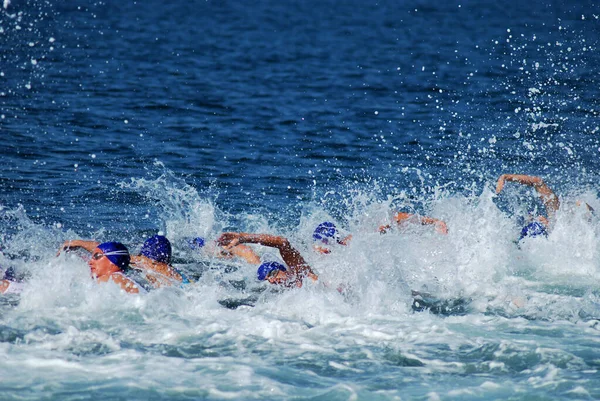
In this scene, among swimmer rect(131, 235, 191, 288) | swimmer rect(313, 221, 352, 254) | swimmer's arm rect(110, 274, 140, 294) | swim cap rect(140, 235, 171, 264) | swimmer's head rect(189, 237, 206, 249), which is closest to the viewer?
swimmer's arm rect(110, 274, 140, 294)

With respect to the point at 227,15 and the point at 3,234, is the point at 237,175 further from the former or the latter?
the point at 227,15

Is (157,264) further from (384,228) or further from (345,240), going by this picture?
(384,228)

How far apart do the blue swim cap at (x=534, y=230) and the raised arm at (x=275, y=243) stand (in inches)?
165

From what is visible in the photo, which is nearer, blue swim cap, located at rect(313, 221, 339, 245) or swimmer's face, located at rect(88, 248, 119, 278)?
swimmer's face, located at rect(88, 248, 119, 278)

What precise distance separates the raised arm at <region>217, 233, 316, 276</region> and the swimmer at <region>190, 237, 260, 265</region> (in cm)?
184

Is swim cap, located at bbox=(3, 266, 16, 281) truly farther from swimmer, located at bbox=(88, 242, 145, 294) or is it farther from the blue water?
swimmer, located at bbox=(88, 242, 145, 294)

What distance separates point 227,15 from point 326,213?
4170cm

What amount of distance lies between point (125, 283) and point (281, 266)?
6.62 ft

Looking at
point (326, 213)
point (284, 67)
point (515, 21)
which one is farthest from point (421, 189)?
point (515, 21)

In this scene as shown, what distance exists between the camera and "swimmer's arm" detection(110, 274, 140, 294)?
35.6 ft

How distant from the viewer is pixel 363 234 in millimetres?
12758

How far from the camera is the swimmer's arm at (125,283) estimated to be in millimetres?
10844

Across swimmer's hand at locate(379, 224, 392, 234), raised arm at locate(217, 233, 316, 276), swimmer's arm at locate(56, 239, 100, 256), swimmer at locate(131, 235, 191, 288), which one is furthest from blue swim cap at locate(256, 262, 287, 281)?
swimmer's hand at locate(379, 224, 392, 234)

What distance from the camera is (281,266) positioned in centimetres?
1157
